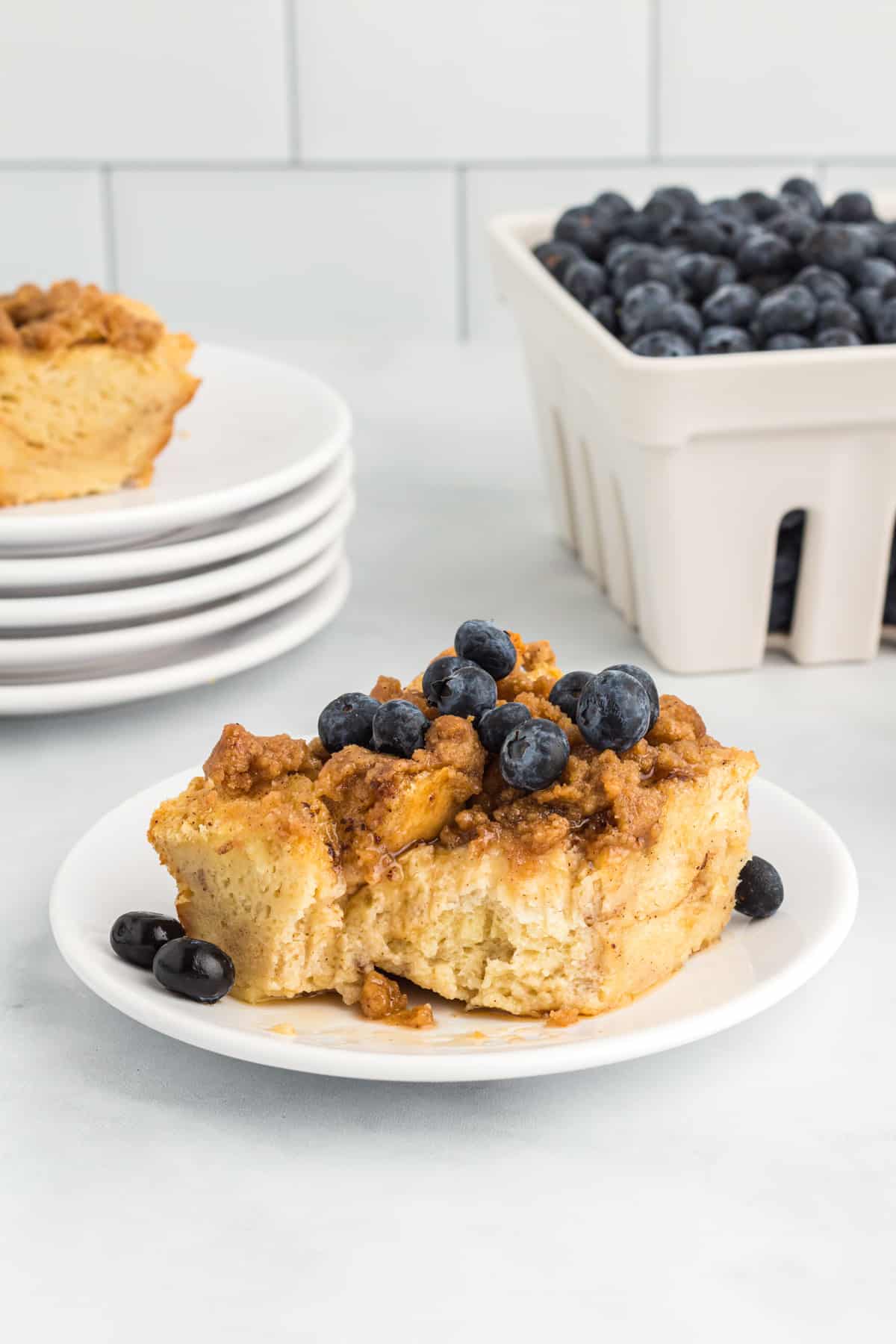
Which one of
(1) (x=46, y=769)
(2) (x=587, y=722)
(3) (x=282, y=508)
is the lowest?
(1) (x=46, y=769)

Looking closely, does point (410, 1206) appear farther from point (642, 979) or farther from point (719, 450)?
point (719, 450)

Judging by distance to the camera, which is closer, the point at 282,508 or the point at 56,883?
the point at 56,883

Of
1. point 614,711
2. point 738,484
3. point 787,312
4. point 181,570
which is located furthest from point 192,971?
point 787,312

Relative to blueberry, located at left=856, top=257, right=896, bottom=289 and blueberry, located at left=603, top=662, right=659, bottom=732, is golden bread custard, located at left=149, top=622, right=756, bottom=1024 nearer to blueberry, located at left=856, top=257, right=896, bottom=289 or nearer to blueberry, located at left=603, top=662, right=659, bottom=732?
blueberry, located at left=603, top=662, right=659, bottom=732

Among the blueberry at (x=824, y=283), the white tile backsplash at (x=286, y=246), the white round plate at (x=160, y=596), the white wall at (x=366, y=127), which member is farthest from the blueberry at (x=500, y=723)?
the white tile backsplash at (x=286, y=246)

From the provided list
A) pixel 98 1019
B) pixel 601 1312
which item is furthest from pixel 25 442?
pixel 601 1312

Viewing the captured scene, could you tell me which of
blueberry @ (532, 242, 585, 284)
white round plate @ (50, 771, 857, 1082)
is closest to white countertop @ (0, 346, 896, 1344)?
white round plate @ (50, 771, 857, 1082)

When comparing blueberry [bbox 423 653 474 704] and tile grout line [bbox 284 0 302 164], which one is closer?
blueberry [bbox 423 653 474 704]
